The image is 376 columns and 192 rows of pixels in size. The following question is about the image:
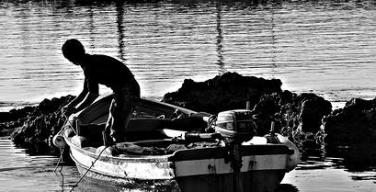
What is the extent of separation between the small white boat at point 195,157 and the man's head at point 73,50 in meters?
1.61

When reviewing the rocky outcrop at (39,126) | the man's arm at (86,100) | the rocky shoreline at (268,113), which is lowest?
the rocky outcrop at (39,126)

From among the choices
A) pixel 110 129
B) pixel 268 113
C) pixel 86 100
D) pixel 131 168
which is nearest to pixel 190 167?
pixel 131 168

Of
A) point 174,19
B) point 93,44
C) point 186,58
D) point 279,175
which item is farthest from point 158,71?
point 174,19

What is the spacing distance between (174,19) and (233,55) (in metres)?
19.1

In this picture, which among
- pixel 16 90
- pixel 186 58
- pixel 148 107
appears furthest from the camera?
pixel 186 58

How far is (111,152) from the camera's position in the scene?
19.6m

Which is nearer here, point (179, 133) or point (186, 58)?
point (179, 133)

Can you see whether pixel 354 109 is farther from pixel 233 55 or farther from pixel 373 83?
pixel 233 55

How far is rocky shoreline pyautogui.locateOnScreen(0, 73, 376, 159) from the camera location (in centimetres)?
2406

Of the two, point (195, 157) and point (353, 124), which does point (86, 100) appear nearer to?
point (195, 157)

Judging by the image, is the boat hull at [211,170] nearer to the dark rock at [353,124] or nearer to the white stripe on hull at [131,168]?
the white stripe on hull at [131,168]

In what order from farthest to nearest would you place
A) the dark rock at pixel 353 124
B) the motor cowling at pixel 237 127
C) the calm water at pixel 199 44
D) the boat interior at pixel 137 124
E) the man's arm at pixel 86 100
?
the calm water at pixel 199 44, the dark rock at pixel 353 124, the boat interior at pixel 137 124, the man's arm at pixel 86 100, the motor cowling at pixel 237 127

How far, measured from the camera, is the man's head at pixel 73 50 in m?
19.5

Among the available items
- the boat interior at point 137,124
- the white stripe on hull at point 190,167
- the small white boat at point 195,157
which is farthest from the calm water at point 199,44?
the white stripe on hull at point 190,167
